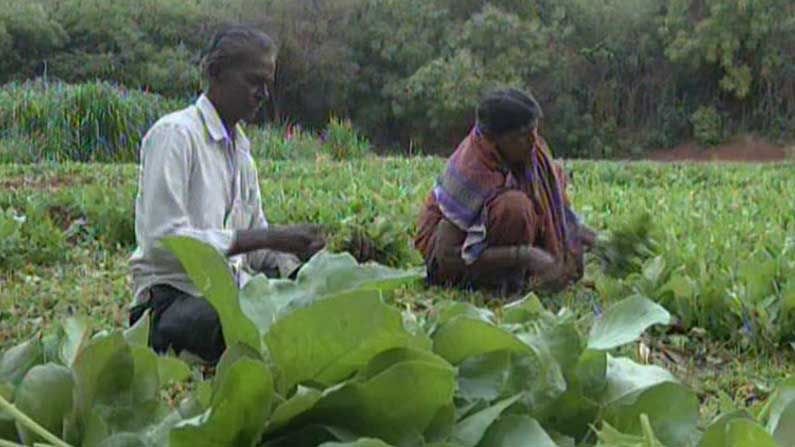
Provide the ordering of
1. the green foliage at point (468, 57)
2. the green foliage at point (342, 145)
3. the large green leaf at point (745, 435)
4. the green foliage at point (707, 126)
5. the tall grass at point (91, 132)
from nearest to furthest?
the large green leaf at point (745, 435)
the tall grass at point (91, 132)
the green foliage at point (342, 145)
the green foliage at point (468, 57)
the green foliage at point (707, 126)

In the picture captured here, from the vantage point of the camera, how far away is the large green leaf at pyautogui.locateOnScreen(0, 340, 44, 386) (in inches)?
46.0

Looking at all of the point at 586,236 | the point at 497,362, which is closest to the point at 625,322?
the point at 497,362

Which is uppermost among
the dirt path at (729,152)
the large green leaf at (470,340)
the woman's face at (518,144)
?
the large green leaf at (470,340)

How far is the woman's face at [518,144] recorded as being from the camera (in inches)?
202

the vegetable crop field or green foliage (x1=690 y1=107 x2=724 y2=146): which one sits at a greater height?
the vegetable crop field

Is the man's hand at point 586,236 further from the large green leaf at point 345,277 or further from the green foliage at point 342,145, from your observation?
the green foliage at point 342,145

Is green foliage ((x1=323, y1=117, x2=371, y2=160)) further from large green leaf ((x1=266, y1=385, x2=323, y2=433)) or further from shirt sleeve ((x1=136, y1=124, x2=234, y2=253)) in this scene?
large green leaf ((x1=266, y1=385, x2=323, y2=433))

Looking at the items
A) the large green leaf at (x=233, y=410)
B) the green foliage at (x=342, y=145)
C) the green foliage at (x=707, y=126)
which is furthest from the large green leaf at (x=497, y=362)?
the green foliage at (x=707, y=126)

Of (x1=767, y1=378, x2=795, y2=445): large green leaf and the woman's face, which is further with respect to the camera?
the woman's face

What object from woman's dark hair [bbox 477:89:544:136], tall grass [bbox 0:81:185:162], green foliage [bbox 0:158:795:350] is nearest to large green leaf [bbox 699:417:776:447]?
green foliage [bbox 0:158:795:350]

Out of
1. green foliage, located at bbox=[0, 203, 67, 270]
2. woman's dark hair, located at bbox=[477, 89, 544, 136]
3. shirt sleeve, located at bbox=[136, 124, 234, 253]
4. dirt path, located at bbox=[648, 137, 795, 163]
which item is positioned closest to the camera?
shirt sleeve, located at bbox=[136, 124, 234, 253]

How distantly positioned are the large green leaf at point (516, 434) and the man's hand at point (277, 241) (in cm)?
282

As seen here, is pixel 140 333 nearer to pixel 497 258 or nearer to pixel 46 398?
pixel 46 398

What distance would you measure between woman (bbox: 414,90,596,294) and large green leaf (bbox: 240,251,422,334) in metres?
A: 3.94
